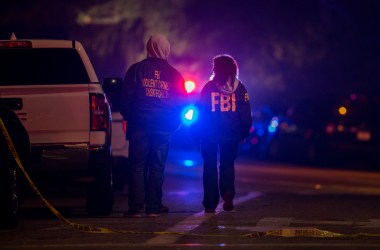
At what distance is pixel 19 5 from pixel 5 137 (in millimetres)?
20919

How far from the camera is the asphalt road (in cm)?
878

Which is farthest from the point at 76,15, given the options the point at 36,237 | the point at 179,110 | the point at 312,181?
the point at 36,237

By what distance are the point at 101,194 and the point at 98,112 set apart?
→ 1.09 meters

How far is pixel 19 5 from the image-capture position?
30.4m

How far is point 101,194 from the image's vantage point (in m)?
11.8

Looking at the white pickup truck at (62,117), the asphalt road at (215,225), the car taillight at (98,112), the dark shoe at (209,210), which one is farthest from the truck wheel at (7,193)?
the dark shoe at (209,210)

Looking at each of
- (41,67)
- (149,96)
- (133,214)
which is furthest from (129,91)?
(133,214)

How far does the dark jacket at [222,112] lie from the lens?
469 inches

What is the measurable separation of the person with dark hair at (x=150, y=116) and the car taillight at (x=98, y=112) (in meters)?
0.28

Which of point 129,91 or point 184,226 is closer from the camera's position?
point 184,226

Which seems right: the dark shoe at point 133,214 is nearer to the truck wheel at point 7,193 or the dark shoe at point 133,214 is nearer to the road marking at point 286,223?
the road marking at point 286,223

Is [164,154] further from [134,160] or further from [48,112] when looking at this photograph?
[48,112]

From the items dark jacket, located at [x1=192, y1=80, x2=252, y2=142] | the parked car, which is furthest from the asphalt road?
the parked car

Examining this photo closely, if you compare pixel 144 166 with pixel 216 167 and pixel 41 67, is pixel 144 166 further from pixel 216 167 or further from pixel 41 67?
pixel 41 67
